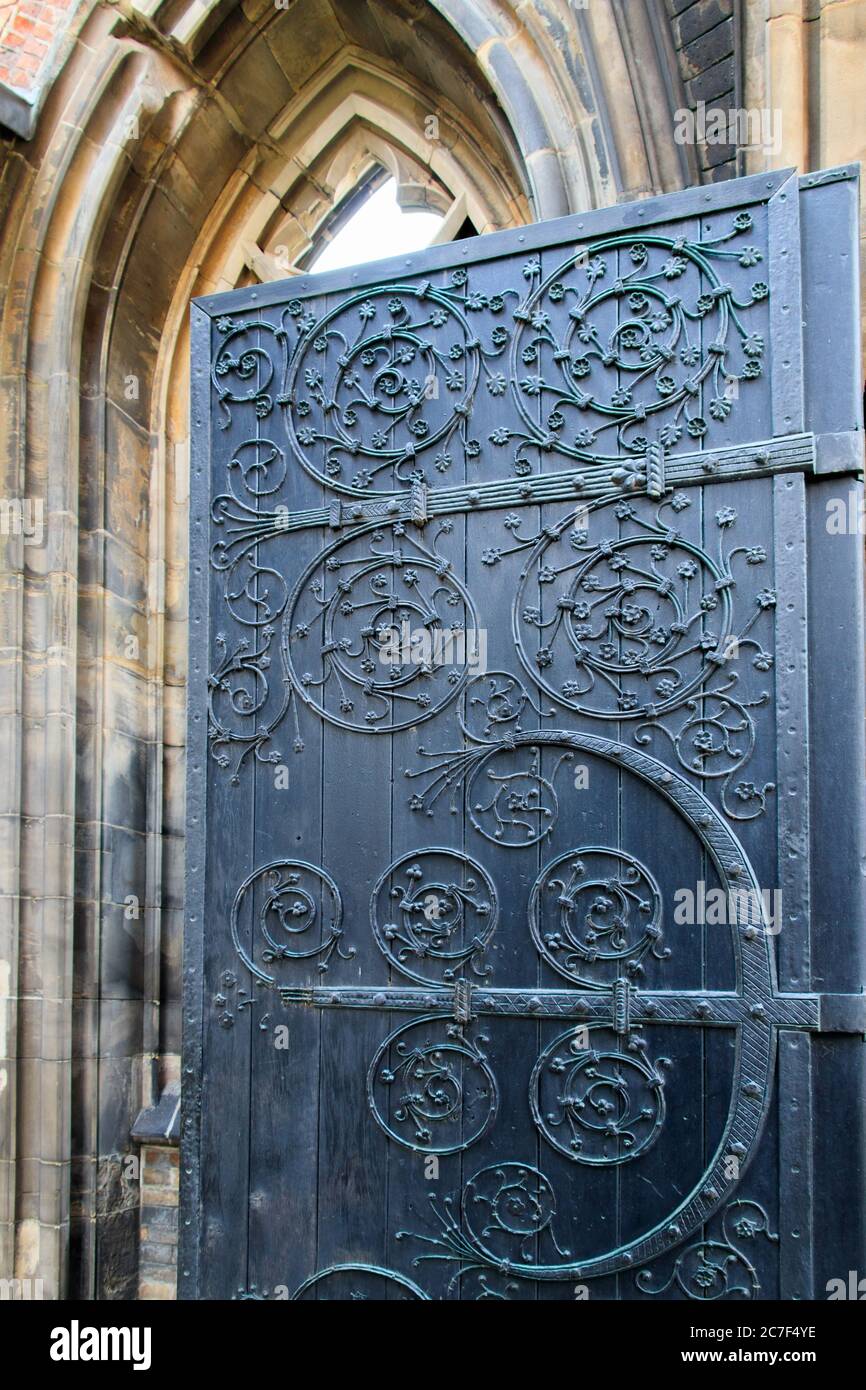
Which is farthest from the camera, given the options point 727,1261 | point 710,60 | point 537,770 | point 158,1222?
point 158,1222

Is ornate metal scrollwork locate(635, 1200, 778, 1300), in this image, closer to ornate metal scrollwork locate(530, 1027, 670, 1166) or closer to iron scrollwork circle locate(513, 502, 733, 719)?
ornate metal scrollwork locate(530, 1027, 670, 1166)

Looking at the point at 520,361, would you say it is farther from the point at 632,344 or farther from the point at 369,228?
the point at 369,228

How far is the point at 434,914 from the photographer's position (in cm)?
246

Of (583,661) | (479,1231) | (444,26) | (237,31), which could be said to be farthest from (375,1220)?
(237,31)

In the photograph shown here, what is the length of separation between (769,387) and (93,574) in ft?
7.47

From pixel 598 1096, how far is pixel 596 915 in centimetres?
38

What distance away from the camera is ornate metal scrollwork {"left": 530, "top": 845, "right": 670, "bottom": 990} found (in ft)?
7.61

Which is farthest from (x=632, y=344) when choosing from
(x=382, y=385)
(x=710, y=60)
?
(x=710, y=60)

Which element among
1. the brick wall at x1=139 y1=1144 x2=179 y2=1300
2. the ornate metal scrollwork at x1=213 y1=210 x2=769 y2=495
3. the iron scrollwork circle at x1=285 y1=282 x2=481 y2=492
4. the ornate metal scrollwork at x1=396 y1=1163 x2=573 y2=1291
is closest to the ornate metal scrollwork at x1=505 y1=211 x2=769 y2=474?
the ornate metal scrollwork at x1=213 y1=210 x2=769 y2=495

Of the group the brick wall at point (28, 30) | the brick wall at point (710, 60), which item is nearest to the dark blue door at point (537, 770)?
the brick wall at point (710, 60)

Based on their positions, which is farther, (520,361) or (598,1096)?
(520,361)

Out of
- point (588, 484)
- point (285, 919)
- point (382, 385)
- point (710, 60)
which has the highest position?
point (710, 60)

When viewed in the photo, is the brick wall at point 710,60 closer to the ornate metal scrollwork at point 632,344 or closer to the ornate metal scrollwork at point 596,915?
the ornate metal scrollwork at point 632,344

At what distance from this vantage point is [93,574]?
11.9ft
